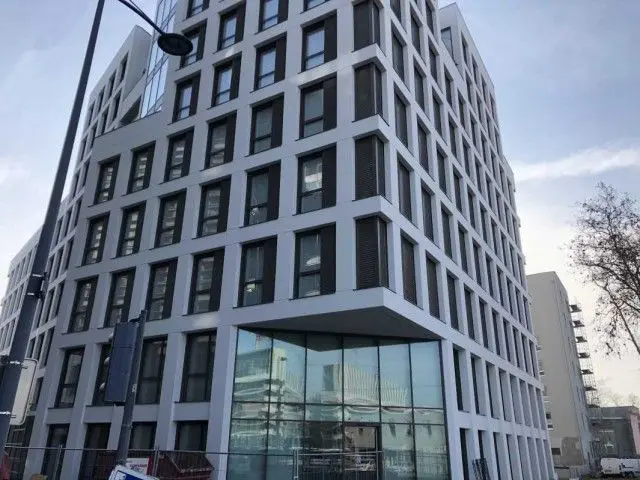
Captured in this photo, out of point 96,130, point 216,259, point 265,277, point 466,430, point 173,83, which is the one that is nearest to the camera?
point 265,277

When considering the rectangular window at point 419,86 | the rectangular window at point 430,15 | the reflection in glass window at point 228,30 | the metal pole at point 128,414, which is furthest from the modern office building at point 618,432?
the metal pole at point 128,414

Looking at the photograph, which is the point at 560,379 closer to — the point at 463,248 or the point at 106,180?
the point at 463,248

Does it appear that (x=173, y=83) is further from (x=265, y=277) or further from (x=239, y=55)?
(x=265, y=277)

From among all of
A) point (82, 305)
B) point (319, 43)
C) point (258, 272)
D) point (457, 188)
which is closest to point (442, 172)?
point (457, 188)

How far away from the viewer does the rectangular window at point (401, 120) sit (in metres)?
23.0

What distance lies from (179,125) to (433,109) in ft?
43.2

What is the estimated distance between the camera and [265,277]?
67.9 feet

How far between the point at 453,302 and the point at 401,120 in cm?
914

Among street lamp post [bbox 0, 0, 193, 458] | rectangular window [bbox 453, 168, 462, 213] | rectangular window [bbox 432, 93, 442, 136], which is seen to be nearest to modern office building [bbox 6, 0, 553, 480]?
rectangular window [bbox 432, 93, 442, 136]

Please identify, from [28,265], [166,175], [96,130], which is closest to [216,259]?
[166,175]

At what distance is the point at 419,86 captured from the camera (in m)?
27.2

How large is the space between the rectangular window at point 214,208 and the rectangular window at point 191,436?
7.83m

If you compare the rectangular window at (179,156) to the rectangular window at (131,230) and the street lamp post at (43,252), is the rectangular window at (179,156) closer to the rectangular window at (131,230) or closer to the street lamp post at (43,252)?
the rectangular window at (131,230)

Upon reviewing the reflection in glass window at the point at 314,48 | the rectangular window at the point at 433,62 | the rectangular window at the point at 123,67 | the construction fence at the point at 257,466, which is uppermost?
the rectangular window at the point at 123,67
